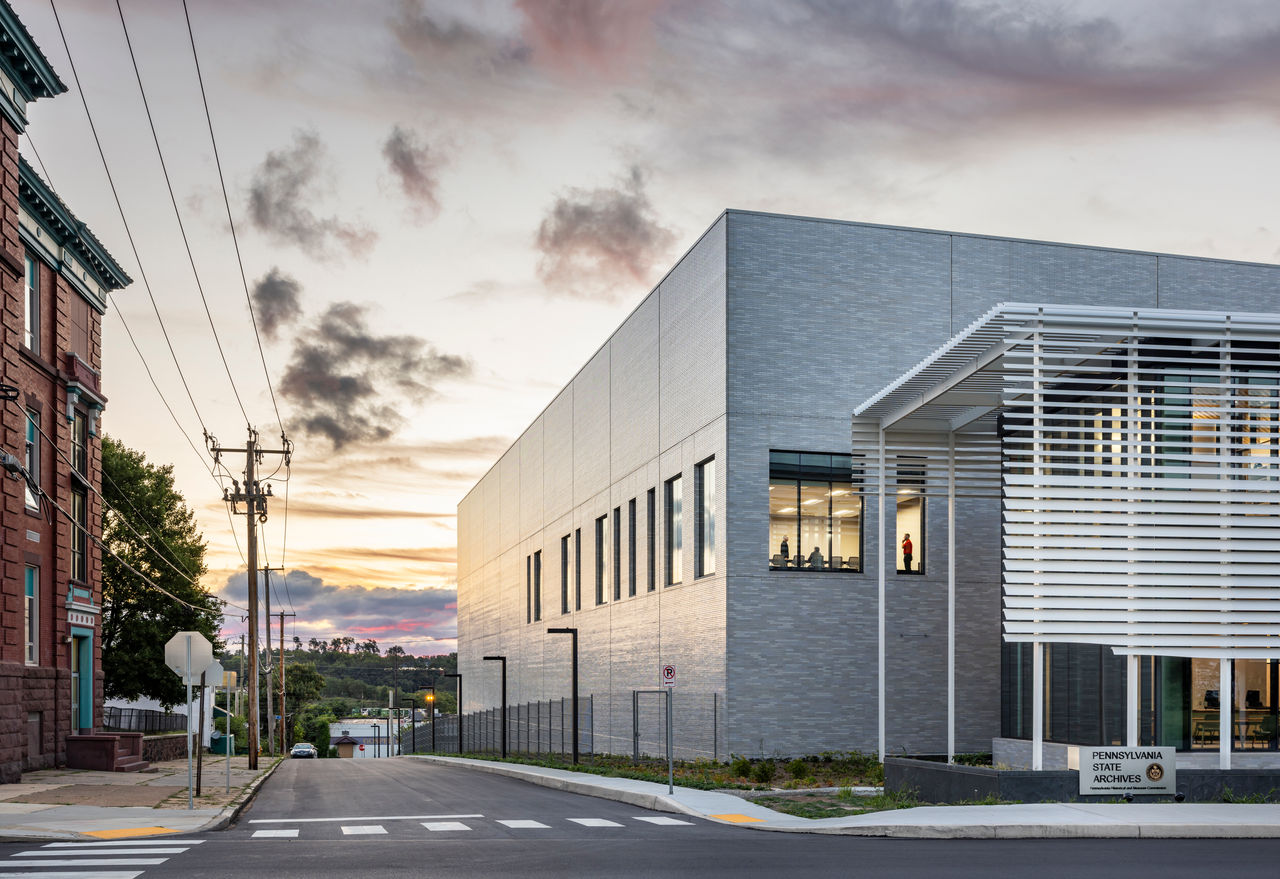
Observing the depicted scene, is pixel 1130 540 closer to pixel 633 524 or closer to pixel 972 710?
pixel 972 710

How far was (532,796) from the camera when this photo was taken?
2814cm

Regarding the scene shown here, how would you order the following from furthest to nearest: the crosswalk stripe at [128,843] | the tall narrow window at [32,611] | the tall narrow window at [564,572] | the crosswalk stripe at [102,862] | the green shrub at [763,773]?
the tall narrow window at [564,572] < the tall narrow window at [32,611] < the green shrub at [763,773] < the crosswalk stripe at [128,843] < the crosswalk stripe at [102,862]

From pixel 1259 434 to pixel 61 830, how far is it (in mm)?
21181

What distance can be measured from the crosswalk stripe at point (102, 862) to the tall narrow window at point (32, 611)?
2056 centimetres

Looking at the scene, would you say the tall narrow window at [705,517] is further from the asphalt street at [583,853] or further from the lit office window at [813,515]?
the asphalt street at [583,853]

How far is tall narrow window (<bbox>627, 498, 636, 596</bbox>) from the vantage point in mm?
46156

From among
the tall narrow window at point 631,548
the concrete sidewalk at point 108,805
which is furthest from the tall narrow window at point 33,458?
the tall narrow window at point 631,548

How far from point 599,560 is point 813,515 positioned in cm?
1763

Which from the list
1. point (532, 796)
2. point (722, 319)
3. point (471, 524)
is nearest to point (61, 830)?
point (532, 796)

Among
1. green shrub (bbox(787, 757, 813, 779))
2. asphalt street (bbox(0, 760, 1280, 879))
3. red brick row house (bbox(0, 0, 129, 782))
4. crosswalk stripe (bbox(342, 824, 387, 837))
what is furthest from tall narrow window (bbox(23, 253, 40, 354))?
green shrub (bbox(787, 757, 813, 779))

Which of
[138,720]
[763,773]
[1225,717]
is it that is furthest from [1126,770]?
[138,720]

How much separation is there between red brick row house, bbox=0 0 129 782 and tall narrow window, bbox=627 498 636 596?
17738 millimetres

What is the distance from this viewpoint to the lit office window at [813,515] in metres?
35.2

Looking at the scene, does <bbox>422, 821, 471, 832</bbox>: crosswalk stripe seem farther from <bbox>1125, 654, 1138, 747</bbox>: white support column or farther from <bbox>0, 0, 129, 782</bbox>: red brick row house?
<bbox>0, 0, 129, 782</bbox>: red brick row house
